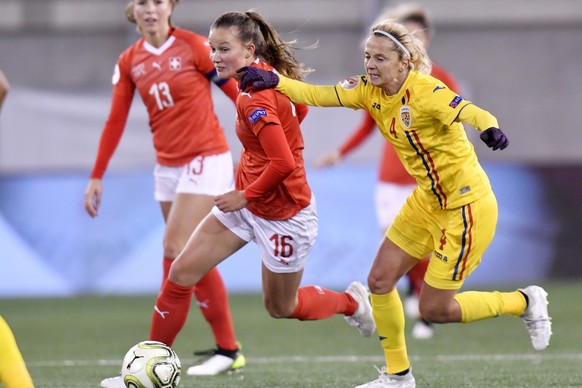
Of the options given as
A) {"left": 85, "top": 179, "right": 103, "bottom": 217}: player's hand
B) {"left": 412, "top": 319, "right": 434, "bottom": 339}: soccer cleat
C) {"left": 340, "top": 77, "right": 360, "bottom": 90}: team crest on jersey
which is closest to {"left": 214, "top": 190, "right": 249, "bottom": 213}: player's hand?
{"left": 340, "top": 77, "right": 360, "bottom": 90}: team crest on jersey

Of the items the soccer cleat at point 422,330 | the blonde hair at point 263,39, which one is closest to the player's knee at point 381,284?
the blonde hair at point 263,39

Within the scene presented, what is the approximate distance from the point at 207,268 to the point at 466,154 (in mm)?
1268

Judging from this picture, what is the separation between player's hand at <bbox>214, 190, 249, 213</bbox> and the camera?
188 inches

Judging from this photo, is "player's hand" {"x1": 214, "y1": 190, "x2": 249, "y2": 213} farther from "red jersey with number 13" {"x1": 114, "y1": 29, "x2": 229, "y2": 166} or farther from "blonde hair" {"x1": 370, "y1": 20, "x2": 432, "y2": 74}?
"red jersey with number 13" {"x1": 114, "y1": 29, "x2": 229, "y2": 166}

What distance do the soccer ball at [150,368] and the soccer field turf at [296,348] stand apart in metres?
0.59

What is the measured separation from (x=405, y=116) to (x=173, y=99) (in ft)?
4.95

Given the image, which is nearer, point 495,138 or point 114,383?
point 495,138

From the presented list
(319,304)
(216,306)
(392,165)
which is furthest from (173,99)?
(392,165)

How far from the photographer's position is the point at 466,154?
16.3 ft

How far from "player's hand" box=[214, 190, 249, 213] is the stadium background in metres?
5.84

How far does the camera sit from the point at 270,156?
4.73m

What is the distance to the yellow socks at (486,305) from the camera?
5.07m

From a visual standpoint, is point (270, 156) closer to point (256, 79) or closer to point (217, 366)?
point (256, 79)

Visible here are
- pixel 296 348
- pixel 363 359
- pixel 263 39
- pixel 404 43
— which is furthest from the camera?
pixel 296 348
